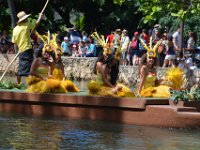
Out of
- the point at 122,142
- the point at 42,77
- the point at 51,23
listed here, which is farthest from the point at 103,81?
the point at 51,23

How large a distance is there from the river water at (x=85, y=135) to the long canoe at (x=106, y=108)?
12 cm

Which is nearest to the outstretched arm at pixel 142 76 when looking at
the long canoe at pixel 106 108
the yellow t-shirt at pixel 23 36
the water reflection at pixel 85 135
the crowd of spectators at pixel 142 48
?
the long canoe at pixel 106 108

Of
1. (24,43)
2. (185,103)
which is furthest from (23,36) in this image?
(185,103)

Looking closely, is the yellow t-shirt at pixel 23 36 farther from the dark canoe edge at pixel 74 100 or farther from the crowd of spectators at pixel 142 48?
the crowd of spectators at pixel 142 48

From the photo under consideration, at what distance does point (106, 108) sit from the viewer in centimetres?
1341

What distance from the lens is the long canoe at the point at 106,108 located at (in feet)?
41.8

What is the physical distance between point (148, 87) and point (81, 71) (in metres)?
9.13

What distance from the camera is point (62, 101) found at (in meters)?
13.8

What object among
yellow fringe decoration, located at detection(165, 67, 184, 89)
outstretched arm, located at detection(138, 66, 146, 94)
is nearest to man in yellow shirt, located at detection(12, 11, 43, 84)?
outstretched arm, located at detection(138, 66, 146, 94)

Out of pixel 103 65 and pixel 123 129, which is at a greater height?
pixel 103 65

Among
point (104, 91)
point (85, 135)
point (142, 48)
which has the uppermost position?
point (142, 48)

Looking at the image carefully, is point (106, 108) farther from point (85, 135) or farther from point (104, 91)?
point (85, 135)

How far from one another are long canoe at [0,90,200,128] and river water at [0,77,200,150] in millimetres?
118

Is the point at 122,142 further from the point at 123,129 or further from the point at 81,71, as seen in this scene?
the point at 81,71
